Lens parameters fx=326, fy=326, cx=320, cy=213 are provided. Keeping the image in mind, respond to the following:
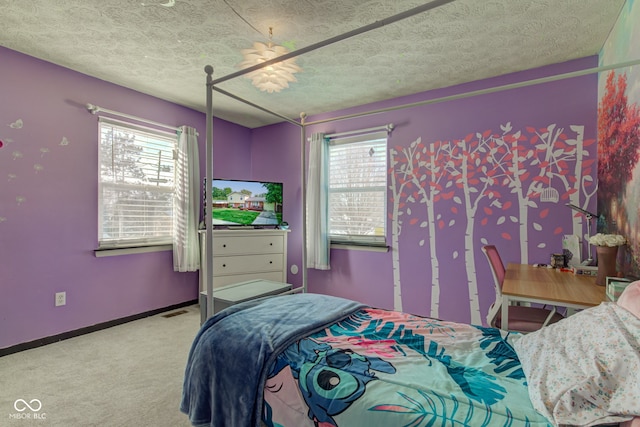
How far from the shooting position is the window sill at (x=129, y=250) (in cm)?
308

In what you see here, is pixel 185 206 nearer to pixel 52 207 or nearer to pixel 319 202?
pixel 52 207

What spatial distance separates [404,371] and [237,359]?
0.67m

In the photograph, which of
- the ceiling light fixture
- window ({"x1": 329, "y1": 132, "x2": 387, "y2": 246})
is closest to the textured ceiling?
the ceiling light fixture

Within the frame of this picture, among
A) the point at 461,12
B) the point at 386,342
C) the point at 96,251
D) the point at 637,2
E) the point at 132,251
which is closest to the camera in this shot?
the point at 386,342

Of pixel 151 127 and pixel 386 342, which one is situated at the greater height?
pixel 151 127

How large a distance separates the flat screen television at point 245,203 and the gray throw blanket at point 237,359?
2195 millimetres

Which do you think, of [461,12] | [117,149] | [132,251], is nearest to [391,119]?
[461,12]

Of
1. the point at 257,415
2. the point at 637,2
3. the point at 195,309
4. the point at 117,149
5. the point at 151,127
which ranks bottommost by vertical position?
the point at 195,309

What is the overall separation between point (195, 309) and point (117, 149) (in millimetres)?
1917

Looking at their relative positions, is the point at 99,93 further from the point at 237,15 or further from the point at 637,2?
the point at 637,2

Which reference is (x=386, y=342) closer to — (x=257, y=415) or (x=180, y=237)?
(x=257, y=415)

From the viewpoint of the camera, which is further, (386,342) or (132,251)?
(132,251)

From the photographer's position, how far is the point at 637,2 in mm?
1760

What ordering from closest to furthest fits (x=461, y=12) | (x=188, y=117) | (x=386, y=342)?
(x=386, y=342) → (x=461, y=12) → (x=188, y=117)
